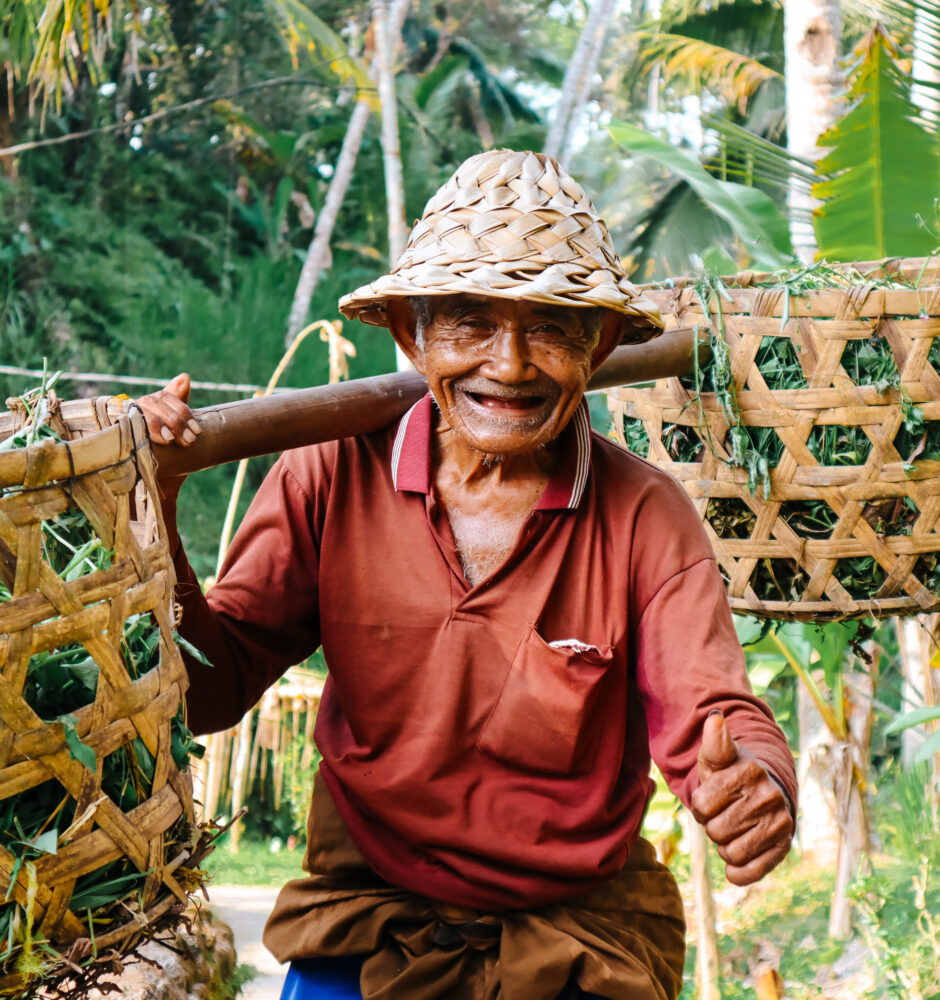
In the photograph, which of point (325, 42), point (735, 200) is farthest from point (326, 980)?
point (325, 42)

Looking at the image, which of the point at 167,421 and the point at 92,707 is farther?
the point at 167,421

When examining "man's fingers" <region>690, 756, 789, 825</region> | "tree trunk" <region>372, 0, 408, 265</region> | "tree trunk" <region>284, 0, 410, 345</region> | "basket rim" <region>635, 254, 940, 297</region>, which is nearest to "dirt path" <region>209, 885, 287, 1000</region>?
"basket rim" <region>635, 254, 940, 297</region>

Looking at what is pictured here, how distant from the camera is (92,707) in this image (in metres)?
1.04

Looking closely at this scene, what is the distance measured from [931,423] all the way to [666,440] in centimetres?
45

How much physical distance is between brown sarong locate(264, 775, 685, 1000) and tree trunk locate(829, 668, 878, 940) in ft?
8.01

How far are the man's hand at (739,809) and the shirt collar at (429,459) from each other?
49 centimetres

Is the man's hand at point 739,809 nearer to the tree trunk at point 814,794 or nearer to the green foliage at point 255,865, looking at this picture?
the tree trunk at point 814,794

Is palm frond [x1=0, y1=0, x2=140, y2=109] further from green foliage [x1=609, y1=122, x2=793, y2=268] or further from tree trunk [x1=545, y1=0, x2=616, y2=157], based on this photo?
tree trunk [x1=545, y1=0, x2=616, y2=157]

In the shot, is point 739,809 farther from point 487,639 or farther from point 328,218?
point 328,218

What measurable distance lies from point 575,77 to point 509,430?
10170mm

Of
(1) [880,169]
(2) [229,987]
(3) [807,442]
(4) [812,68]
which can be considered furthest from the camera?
(4) [812,68]

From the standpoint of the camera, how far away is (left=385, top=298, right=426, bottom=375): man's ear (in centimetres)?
168

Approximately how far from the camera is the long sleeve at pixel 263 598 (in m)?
1.63

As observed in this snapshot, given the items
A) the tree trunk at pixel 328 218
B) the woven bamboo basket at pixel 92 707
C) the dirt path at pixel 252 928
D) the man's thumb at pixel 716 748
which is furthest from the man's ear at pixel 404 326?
the tree trunk at pixel 328 218
